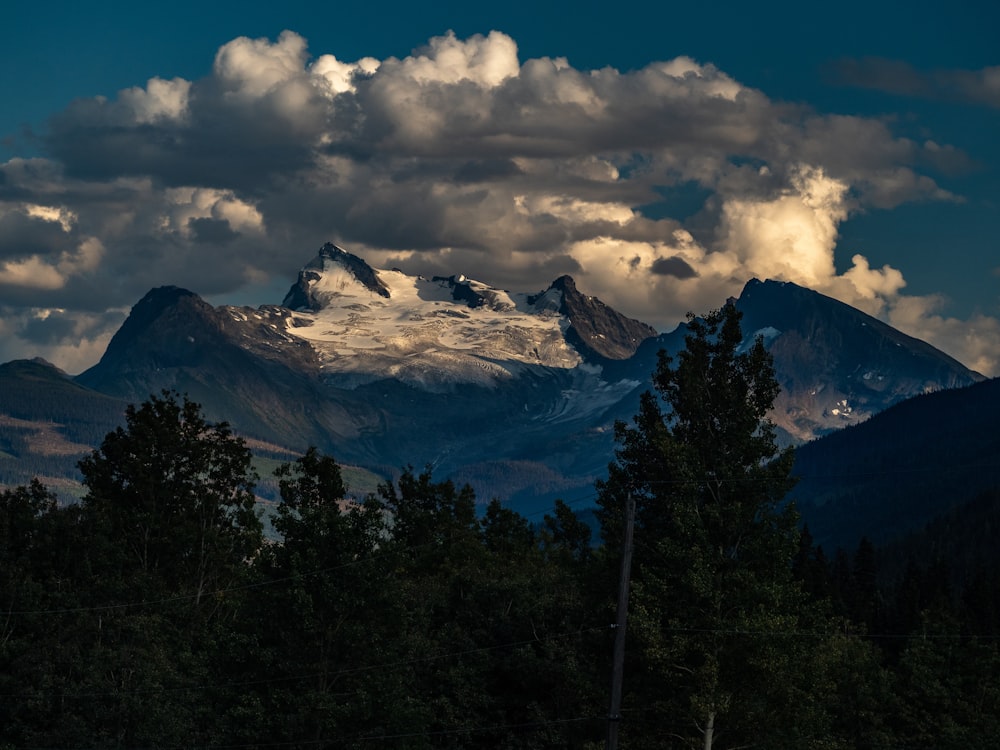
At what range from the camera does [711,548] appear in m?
73.8

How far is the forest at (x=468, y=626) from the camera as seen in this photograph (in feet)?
238

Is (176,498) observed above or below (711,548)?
above

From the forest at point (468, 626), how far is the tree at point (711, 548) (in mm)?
143

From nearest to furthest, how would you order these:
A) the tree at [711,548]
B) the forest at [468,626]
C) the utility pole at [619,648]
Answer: the utility pole at [619,648], the tree at [711,548], the forest at [468,626]

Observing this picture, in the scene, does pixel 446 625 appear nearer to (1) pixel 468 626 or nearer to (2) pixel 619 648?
(1) pixel 468 626

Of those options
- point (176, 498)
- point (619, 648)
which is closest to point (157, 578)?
point (176, 498)

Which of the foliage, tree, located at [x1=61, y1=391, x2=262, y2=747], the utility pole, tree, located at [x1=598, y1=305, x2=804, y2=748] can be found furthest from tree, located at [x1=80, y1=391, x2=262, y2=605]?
the utility pole

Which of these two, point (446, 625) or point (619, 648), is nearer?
point (619, 648)

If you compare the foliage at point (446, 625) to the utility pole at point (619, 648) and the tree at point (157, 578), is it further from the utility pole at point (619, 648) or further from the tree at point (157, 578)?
the utility pole at point (619, 648)

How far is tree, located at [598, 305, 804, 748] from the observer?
70.6m

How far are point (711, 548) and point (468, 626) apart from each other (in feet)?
95.0

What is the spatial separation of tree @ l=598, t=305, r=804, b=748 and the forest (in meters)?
0.14

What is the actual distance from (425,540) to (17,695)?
61.1m

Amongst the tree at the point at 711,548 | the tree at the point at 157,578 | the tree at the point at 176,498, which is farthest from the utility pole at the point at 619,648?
the tree at the point at 176,498
